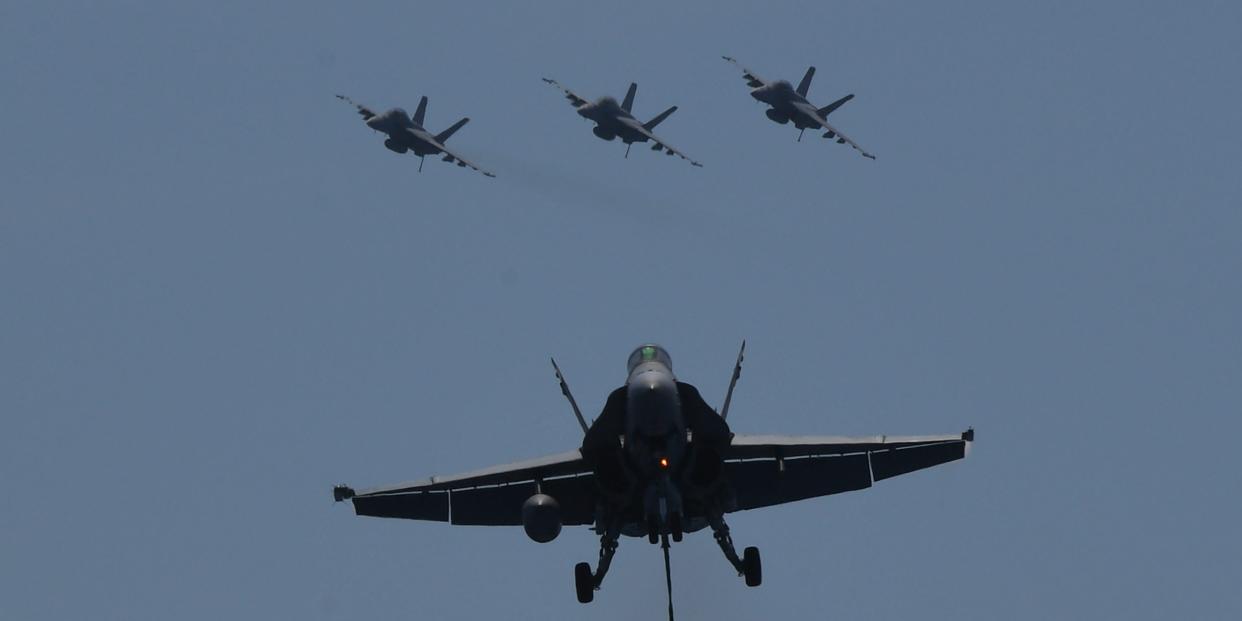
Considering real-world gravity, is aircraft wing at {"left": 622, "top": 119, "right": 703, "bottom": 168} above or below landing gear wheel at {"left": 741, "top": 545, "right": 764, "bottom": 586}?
above

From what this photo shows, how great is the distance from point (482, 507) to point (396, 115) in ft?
238

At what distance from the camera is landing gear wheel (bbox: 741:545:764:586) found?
52938 mm

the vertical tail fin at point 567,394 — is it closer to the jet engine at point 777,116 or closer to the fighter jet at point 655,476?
the fighter jet at point 655,476

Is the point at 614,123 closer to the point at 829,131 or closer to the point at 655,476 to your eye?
the point at 829,131

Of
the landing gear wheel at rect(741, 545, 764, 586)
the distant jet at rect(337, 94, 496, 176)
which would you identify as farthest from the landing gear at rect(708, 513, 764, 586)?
the distant jet at rect(337, 94, 496, 176)

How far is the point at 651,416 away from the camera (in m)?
47.2

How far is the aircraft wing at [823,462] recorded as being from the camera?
2114 inches

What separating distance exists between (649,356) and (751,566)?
7136 millimetres

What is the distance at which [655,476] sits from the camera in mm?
49219

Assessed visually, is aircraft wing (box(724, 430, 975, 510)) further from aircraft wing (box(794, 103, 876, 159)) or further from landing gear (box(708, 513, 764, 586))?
aircraft wing (box(794, 103, 876, 159))

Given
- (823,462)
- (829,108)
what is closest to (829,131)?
(829,108)

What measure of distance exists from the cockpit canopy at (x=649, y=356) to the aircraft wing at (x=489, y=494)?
4.12 meters

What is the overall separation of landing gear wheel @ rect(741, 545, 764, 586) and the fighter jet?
3 cm

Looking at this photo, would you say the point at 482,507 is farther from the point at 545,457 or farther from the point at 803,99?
the point at 803,99
